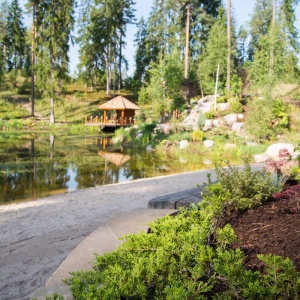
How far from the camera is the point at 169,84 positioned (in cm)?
2592

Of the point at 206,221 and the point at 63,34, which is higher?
the point at 63,34

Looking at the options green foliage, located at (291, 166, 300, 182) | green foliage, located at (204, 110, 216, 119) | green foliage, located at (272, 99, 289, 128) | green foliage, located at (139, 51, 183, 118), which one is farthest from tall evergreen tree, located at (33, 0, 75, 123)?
green foliage, located at (291, 166, 300, 182)

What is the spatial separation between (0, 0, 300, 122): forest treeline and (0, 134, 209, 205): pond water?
25.9 feet

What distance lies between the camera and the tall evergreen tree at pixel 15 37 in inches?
1683

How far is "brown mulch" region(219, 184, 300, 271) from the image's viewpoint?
7.36ft

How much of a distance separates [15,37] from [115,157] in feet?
114

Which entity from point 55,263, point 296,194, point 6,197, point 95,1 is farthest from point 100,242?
point 95,1

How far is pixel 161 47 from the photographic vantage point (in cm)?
4081

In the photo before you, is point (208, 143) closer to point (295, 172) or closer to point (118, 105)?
point (295, 172)

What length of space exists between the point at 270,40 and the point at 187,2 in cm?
1266

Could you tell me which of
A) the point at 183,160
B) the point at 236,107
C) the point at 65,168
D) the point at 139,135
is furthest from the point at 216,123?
the point at 65,168

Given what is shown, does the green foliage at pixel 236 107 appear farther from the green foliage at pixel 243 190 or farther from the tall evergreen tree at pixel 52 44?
the green foliage at pixel 243 190

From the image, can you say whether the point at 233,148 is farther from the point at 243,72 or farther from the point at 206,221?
the point at 243,72

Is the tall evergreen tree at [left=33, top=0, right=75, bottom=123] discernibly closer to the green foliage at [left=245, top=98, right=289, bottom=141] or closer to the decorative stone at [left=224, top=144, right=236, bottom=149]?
the decorative stone at [left=224, top=144, right=236, bottom=149]
